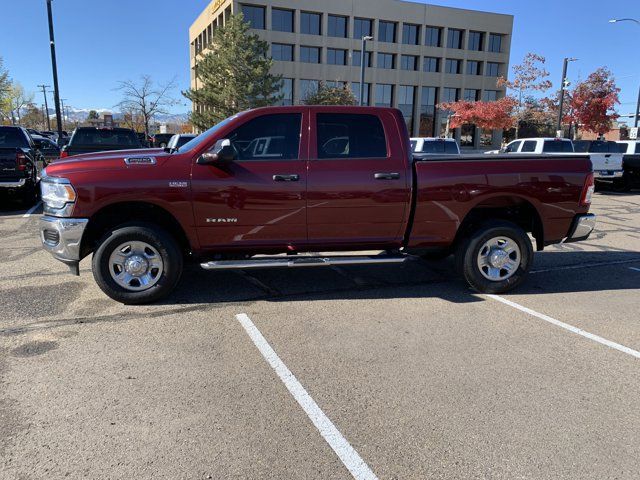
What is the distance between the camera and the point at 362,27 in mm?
53031

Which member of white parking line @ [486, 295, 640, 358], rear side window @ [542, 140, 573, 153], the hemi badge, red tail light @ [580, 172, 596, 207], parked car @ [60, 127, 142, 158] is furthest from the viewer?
rear side window @ [542, 140, 573, 153]

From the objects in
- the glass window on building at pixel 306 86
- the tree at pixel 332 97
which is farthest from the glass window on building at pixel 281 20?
the tree at pixel 332 97

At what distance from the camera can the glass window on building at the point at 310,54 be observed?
5122 centimetres

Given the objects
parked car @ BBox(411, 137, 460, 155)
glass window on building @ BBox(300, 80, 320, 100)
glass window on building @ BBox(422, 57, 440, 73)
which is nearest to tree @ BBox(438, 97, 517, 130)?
glass window on building @ BBox(300, 80, 320, 100)

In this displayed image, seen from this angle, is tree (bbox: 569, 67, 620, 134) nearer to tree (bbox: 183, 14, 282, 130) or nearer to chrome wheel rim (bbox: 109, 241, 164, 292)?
tree (bbox: 183, 14, 282, 130)

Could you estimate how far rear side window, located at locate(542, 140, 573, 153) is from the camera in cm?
1769

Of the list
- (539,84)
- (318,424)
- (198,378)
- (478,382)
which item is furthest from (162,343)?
(539,84)

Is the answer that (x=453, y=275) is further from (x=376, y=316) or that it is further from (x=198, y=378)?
(x=198, y=378)

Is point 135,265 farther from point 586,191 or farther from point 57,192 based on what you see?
point 586,191

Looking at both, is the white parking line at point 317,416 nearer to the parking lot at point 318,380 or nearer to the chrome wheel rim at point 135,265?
the parking lot at point 318,380

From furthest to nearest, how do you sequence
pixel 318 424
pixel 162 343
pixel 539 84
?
pixel 539 84
pixel 162 343
pixel 318 424

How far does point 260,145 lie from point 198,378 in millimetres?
2536

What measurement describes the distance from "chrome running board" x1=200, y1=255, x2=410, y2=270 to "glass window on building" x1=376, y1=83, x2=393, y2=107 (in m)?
52.2

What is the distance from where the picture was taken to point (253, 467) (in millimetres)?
2654
